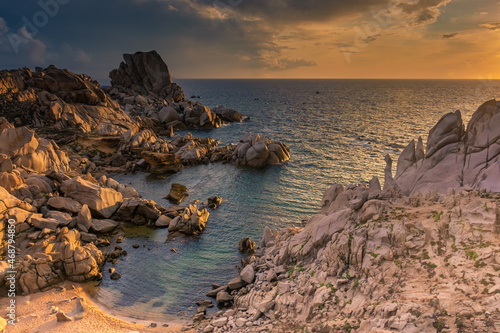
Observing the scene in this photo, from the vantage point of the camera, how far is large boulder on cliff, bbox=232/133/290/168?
6325 cm

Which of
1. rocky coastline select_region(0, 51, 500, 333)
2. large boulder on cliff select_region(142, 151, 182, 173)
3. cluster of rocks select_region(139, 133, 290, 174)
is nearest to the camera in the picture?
rocky coastline select_region(0, 51, 500, 333)

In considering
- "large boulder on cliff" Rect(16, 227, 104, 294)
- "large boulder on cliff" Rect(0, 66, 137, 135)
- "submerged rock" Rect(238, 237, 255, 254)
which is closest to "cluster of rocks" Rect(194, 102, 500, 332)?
"submerged rock" Rect(238, 237, 255, 254)

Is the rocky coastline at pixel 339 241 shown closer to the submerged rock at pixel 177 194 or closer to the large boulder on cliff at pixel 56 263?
the large boulder on cliff at pixel 56 263

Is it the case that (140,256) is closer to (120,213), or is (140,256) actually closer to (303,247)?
(120,213)

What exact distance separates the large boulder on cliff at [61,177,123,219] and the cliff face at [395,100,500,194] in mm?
34138

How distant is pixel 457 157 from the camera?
23.5m

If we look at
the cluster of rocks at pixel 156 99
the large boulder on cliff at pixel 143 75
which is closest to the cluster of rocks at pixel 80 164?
the cluster of rocks at pixel 156 99

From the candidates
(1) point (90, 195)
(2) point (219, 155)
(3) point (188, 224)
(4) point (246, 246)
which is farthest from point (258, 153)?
(1) point (90, 195)

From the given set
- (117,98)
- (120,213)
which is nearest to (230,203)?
(120,213)

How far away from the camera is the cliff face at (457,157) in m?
21.3

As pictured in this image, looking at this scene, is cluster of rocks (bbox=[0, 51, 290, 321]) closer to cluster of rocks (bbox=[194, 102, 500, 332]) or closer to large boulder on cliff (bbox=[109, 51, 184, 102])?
cluster of rocks (bbox=[194, 102, 500, 332])

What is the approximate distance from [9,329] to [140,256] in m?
13.2

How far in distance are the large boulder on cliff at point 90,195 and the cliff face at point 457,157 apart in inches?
1344

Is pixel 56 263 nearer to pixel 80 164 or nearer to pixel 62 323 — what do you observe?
pixel 62 323
